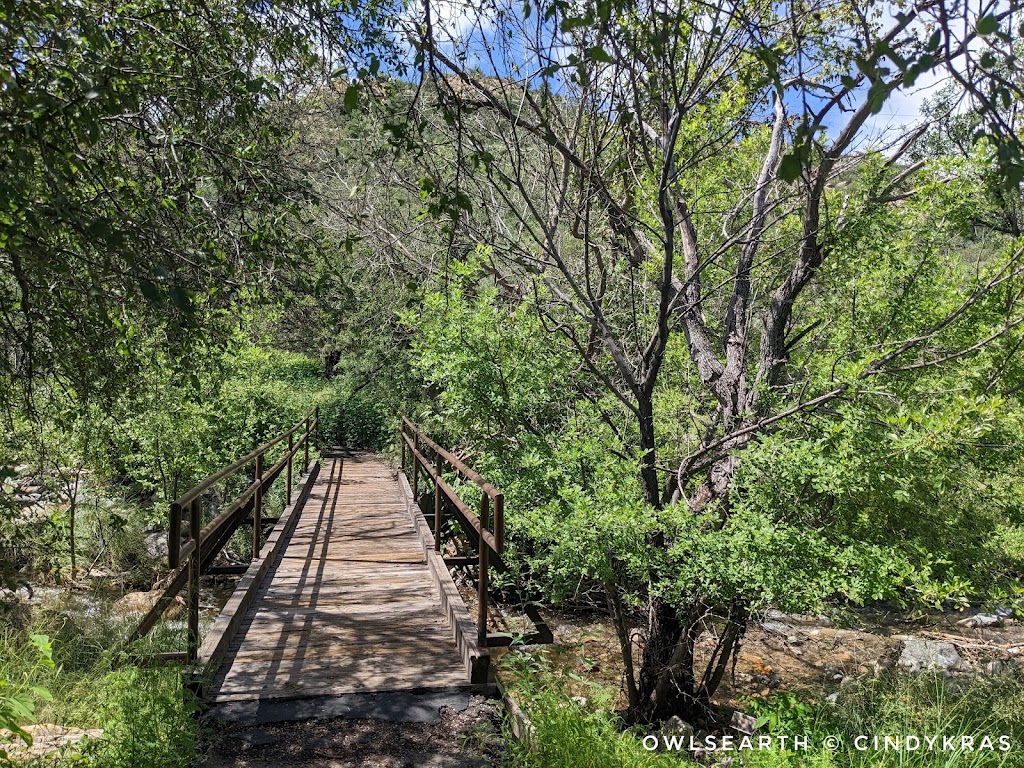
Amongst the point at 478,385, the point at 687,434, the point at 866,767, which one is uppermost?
A: the point at 478,385

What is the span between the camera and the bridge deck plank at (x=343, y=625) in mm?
4500

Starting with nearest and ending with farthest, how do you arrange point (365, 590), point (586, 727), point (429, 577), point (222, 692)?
point (586, 727) → point (222, 692) → point (365, 590) → point (429, 577)

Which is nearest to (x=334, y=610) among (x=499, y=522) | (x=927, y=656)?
(x=499, y=522)

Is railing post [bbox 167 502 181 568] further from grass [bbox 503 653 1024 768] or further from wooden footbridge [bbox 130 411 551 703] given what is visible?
grass [bbox 503 653 1024 768]

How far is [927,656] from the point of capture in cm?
968

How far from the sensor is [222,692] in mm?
4230

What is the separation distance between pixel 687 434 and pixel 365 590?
336 centimetres

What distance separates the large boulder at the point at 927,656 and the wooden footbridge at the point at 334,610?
6.12 m

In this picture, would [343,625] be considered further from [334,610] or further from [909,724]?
[909,724]

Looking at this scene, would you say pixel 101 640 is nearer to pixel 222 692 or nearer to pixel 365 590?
pixel 365 590

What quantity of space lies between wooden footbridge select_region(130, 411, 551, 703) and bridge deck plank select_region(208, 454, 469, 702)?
0.01m

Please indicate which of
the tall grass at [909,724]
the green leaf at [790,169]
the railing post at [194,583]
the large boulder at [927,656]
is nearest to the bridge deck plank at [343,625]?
the railing post at [194,583]

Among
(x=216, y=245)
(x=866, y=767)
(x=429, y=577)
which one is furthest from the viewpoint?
(x=429, y=577)

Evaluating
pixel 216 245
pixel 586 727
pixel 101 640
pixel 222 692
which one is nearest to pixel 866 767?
pixel 586 727
